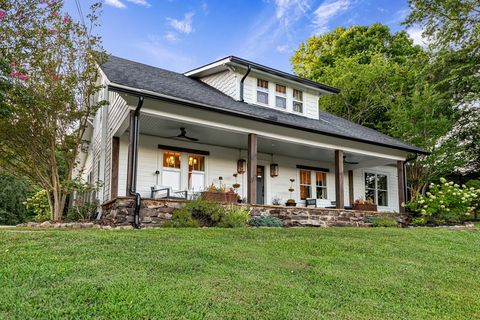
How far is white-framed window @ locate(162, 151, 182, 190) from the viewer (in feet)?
39.3

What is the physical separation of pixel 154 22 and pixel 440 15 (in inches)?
528

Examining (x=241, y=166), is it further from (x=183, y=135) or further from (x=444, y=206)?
(x=444, y=206)

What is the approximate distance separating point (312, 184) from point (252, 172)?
218 inches

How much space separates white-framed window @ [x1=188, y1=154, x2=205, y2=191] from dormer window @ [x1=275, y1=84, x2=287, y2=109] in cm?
341

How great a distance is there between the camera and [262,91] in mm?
13711

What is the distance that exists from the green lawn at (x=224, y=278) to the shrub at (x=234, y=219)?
1.98 m

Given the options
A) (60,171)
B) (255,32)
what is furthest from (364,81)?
(60,171)

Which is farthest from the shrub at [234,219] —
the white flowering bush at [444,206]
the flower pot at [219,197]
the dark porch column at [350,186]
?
the dark porch column at [350,186]

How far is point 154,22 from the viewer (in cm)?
1591

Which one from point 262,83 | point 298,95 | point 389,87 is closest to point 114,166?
point 262,83

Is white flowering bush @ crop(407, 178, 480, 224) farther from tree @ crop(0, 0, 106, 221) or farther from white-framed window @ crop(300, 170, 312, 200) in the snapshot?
tree @ crop(0, 0, 106, 221)

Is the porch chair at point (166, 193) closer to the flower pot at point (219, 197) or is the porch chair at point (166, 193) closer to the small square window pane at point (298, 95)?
the flower pot at point (219, 197)

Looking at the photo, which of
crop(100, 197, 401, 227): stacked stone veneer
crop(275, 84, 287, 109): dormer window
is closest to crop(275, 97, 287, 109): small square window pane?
crop(275, 84, 287, 109): dormer window

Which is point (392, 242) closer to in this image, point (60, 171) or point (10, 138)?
point (10, 138)
